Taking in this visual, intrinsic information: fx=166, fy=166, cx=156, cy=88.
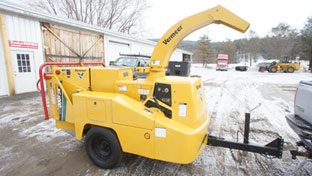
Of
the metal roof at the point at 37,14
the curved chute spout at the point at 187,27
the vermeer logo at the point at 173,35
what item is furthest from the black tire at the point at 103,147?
the metal roof at the point at 37,14

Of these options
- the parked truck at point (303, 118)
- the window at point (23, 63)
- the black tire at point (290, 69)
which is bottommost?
the parked truck at point (303, 118)

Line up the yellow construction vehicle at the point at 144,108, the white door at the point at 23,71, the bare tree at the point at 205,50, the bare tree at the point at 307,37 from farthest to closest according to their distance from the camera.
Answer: the bare tree at the point at 205,50 → the bare tree at the point at 307,37 → the white door at the point at 23,71 → the yellow construction vehicle at the point at 144,108

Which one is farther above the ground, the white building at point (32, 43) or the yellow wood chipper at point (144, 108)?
the white building at point (32, 43)

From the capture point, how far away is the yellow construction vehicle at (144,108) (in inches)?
89.4

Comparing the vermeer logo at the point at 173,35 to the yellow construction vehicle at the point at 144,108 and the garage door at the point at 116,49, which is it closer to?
the yellow construction vehicle at the point at 144,108

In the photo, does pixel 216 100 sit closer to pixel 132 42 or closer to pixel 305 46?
pixel 132 42

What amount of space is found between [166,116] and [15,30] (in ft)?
28.1

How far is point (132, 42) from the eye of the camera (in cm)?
1484

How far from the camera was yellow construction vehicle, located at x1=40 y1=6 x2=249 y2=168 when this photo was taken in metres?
2.27

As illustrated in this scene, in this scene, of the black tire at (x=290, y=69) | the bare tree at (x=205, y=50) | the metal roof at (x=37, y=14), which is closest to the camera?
the metal roof at (x=37, y=14)

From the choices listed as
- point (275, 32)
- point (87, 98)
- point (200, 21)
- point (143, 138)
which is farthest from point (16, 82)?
point (275, 32)

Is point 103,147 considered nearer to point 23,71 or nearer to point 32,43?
point 23,71

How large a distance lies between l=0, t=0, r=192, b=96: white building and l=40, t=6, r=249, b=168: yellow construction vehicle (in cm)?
606

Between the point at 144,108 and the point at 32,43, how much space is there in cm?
829
